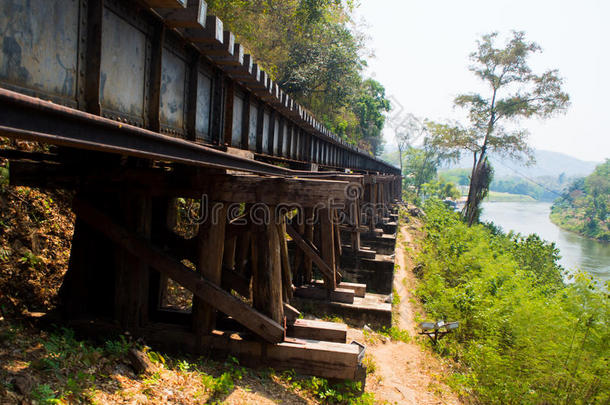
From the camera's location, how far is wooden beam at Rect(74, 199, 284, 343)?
12.4ft

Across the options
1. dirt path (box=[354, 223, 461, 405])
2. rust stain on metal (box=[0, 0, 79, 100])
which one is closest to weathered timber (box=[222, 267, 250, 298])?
dirt path (box=[354, 223, 461, 405])

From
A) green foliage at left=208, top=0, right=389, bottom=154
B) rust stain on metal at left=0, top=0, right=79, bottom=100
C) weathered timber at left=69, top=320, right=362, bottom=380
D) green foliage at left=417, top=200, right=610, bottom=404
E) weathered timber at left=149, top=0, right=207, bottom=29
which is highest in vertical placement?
green foliage at left=208, top=0, right=389, bottom=154

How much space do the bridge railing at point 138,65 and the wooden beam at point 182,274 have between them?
121cm

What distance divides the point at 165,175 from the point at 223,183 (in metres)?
0.61

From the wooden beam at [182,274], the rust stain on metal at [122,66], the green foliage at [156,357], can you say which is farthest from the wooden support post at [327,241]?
the rust stain on metal at [122,66]

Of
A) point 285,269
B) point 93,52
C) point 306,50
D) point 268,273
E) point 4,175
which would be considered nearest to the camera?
point 93,52

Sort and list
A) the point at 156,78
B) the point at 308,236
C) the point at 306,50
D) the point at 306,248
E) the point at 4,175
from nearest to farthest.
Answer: the point at 156,78
the point at 4,175
the point at 306,248
the point at 308,236
the point at 306,50

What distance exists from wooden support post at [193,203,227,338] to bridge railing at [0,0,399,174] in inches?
32.9

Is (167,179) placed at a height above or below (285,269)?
above

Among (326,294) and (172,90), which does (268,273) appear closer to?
(172,90)

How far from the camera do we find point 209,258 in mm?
3926

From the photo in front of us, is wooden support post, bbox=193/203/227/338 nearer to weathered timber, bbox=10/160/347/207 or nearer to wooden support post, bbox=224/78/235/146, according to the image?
weathered timber, bbox=10/160/347/207

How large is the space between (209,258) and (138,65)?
1.99 m

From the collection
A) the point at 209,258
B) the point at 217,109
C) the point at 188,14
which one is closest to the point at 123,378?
the point at 209,258
